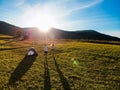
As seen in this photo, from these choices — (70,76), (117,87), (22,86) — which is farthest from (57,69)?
(117,87)

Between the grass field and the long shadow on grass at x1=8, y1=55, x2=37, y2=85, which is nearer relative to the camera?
the grass field

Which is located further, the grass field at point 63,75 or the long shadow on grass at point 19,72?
the long shadow on grass at point 19,72

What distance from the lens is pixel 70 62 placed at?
33844 millimetres

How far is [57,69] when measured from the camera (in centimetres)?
2892

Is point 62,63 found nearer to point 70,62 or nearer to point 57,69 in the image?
point 70,62

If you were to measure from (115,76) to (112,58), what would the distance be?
36.9 feet

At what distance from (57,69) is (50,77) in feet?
13.6

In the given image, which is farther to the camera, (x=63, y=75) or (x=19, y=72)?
(x=19, y=72)

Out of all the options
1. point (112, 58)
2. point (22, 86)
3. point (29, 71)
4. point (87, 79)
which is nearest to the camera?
point (22, 86)

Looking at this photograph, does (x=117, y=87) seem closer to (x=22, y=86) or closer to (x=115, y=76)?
(x=115, y=76)

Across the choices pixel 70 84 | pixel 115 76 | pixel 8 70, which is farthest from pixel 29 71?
pixel 115 76

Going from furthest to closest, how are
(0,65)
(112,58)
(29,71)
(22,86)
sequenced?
1. (112,58)
2. (0,65)
3. (29,71)
4. (22,86)

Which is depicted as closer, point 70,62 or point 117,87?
point 117,87

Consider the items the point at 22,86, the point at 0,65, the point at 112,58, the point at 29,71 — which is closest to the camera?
the point at 22,86
